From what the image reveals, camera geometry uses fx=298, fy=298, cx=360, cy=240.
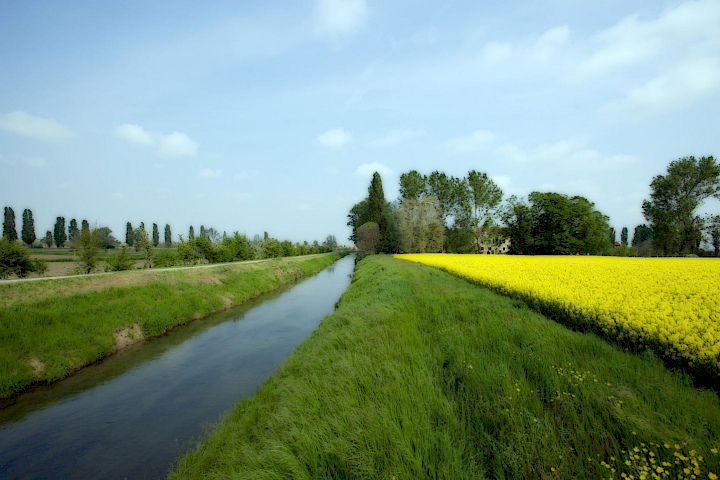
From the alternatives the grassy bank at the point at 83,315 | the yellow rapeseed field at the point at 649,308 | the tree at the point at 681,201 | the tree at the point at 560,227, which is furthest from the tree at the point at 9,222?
the tree at the point at 681,201

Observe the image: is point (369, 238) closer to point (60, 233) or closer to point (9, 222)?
point (9, 222)

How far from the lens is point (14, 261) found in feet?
52.7

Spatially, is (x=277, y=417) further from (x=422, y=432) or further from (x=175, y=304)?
(x=175, y=304)

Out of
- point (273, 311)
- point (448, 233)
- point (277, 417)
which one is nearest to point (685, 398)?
point (277, 417)

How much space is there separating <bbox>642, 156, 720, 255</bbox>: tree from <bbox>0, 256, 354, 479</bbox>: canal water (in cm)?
4261

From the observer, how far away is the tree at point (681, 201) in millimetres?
31422

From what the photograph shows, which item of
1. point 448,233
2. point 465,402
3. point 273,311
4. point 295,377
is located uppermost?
point 448,233

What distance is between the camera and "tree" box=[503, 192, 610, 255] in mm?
38406

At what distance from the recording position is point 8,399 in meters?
7.22

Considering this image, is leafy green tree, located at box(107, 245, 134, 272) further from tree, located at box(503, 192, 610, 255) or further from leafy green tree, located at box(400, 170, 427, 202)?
tree, located at box(503, 192, 610, 255)

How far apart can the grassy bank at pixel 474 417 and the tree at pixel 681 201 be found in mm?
41041

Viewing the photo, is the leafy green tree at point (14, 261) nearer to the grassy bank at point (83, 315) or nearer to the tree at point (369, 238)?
the grassy bank at point (83, 315)

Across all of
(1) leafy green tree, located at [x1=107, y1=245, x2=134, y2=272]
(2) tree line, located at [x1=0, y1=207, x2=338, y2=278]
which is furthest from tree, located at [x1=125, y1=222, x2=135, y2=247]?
(1) leafy green tree, located at [x1=107, y1=245, x2=134, y2=272]

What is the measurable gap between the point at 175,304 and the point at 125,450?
10.6 meters
